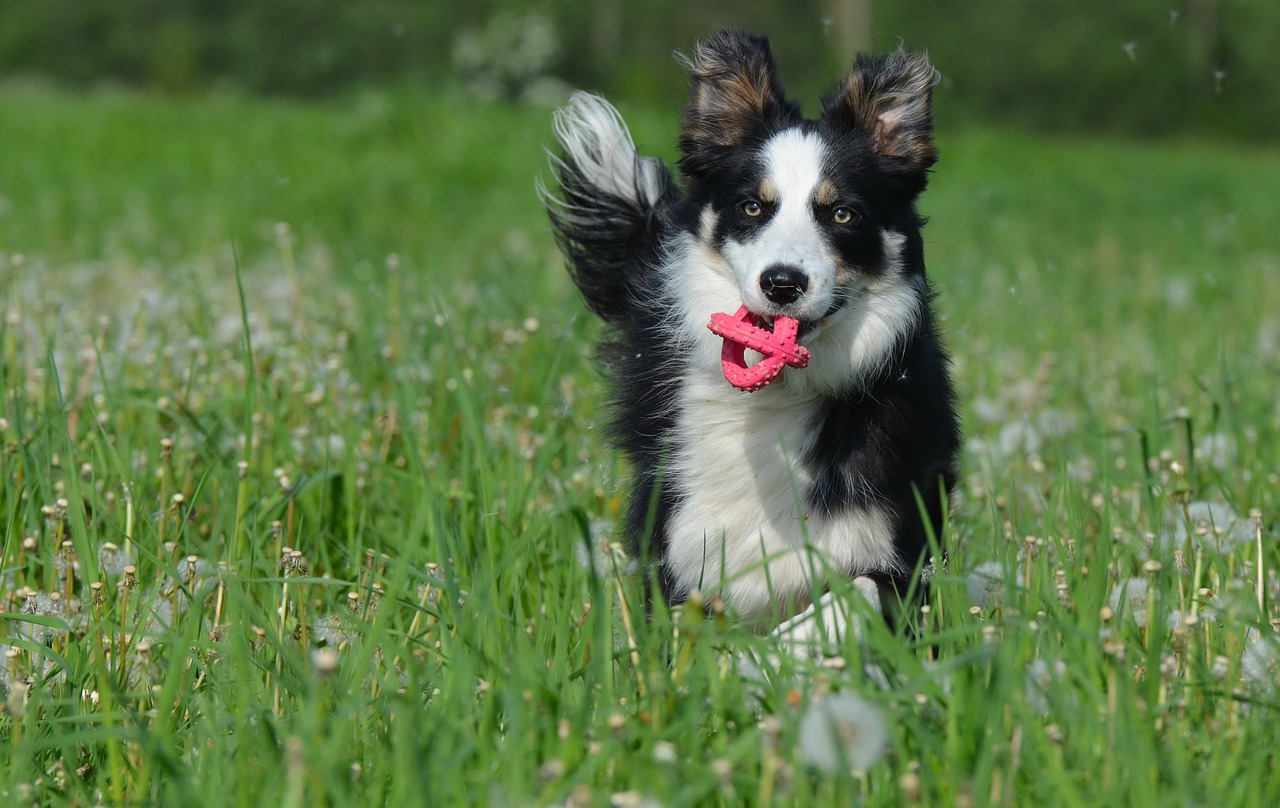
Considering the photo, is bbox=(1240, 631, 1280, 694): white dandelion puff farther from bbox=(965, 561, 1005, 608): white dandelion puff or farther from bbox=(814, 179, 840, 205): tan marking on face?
bbox=(814, 179, 840, 205): tan marking on face

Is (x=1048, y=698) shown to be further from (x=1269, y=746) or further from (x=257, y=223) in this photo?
(x=257, y=223)

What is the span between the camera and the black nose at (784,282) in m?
2.68

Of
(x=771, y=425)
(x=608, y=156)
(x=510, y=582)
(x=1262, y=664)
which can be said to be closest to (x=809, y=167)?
(x=771, y=425)

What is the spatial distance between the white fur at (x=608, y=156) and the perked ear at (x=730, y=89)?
0.60 meters

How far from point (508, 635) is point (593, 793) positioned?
592 mm

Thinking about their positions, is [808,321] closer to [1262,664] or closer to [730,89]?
[730,89]

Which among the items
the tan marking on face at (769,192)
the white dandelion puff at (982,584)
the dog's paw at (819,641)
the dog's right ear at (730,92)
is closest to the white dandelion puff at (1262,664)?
the white dandelion puff at (982,584)

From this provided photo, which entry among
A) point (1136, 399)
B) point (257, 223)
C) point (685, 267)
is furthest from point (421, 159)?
point (685, 267)

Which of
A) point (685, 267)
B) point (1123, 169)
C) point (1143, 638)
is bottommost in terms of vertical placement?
point (1123, 169)

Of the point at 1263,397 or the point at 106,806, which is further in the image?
the point at 1263,397

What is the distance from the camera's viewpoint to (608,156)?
150 inches

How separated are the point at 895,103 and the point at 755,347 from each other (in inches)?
31.0

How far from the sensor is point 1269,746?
1.96 meters

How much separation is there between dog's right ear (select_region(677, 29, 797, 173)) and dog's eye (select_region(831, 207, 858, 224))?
322 mm
